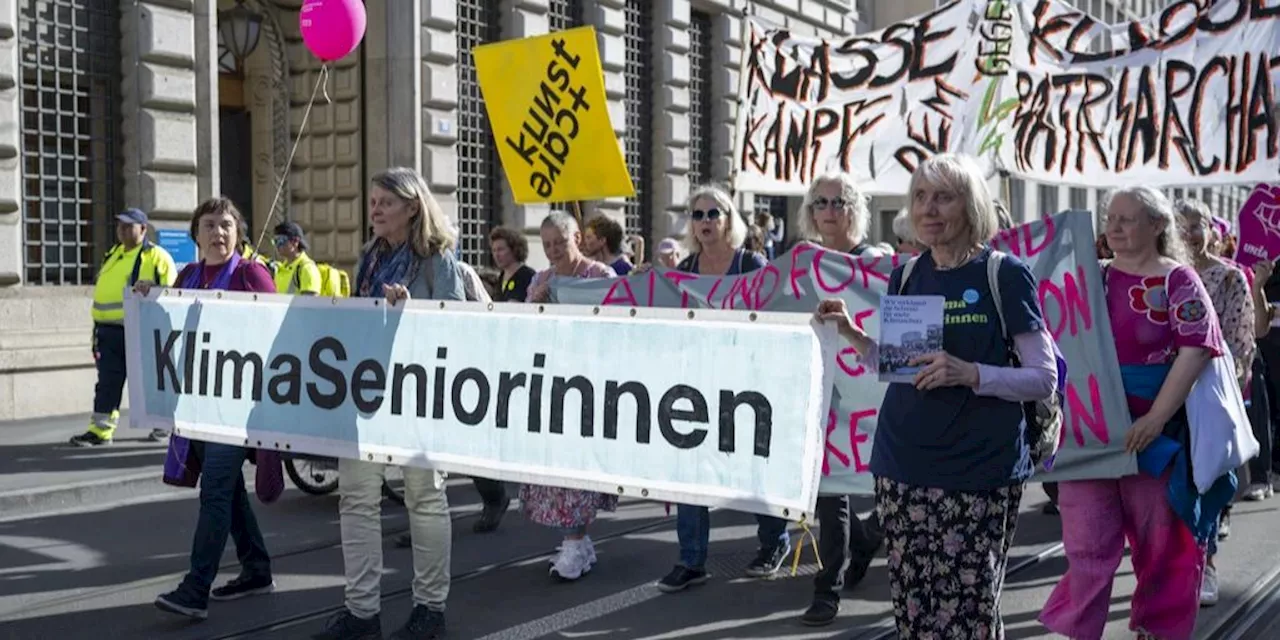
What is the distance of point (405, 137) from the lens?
1741cm

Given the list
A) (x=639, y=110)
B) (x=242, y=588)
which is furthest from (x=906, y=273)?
(x=639, y=110)

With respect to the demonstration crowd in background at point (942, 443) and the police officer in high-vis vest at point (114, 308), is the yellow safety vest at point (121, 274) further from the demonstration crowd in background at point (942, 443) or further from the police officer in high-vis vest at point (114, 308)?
the demonstration crowd in background at point (942, 443)

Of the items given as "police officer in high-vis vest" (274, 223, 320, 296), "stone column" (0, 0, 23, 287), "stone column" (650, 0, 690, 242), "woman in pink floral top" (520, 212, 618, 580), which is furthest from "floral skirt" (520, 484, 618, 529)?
"stone column" (650, 0, 690, 242)

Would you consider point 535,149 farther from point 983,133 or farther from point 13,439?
point 13,439

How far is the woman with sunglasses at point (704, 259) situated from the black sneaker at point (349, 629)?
1.60 metres

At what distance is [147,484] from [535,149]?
3561 millimetres

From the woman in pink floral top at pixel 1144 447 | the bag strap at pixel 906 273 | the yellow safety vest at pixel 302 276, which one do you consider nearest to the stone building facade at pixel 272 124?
the yellow safety vest at pixel 302 276

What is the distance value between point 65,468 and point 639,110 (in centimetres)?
1398

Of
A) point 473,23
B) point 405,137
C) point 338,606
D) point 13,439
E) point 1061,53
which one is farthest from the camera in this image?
point 473,23

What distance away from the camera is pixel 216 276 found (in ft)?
21.0

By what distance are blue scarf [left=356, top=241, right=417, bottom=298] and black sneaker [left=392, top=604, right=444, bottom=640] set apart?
1244 mm

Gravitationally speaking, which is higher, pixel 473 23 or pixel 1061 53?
pixel 473 23

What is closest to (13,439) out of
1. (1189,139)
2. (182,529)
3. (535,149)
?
(182,529)

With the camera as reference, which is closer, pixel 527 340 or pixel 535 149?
pixel 527 340
